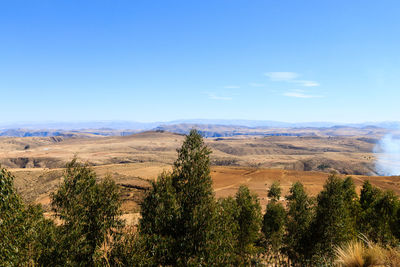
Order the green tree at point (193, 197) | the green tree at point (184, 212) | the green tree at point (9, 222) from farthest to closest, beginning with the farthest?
1. the green tree at point (193, 197)
2. the green tree at point (184, 212)
3. the green tree at point (9, 222)

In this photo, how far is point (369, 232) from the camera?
1224 inches

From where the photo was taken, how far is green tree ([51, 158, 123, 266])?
1623 centimetres

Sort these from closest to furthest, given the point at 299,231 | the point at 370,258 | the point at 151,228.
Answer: the point at 370,258, the point at 151,228, the point at 299,231

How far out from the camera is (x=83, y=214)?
1802 centimetres

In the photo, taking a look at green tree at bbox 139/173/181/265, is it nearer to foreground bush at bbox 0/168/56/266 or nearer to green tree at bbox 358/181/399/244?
foreground bush at bbox 0/168/56/266

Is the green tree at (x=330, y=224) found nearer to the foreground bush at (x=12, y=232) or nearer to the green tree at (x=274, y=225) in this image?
the green tree at (x=274, y=225)

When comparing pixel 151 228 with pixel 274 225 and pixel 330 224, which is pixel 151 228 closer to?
pixel 330 224

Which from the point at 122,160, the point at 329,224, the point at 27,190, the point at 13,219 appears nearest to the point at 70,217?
the point at 13,219

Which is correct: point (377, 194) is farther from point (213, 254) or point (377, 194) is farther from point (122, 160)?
point (122, 160)

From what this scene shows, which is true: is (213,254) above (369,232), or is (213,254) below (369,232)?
above

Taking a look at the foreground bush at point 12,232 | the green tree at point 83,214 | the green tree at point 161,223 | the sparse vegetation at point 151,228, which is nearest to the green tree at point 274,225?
the sparse vegetation at point 151,228

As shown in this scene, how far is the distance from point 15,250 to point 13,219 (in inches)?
58.0

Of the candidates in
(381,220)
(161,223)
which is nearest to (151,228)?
(161,223)

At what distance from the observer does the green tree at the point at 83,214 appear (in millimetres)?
16234
